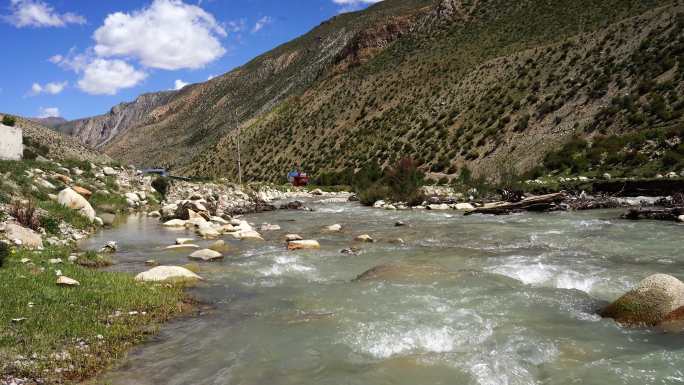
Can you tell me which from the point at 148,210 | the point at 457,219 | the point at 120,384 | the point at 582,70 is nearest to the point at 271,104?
the point at 582,70

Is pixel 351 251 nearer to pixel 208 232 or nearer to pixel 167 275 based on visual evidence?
pixel 167 275

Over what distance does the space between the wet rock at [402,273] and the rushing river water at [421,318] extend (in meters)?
0.06

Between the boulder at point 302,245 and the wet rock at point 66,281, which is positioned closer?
the wet rock at point 66,281

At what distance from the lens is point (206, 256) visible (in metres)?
13.1

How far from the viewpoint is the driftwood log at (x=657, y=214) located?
1745cm

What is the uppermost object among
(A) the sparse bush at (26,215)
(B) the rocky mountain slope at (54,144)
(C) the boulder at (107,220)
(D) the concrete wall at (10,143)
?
(B) the rocky mountain slope at (54,144)

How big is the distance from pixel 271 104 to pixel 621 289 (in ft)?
346

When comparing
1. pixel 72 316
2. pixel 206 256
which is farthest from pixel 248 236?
pixel 72 316

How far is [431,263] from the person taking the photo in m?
12.2

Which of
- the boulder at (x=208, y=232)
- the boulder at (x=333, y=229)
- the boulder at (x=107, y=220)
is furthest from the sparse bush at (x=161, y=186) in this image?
the boulder at (x=333, y=229)

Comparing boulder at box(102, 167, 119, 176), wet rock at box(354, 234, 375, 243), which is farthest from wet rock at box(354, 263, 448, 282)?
boulder at box(102, 167, 119, 176)

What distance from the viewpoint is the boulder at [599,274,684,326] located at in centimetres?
714

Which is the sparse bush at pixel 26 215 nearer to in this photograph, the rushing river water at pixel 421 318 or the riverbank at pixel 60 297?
the riverbank at pixel 60 297

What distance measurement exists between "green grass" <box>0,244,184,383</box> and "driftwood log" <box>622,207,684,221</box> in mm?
16716
